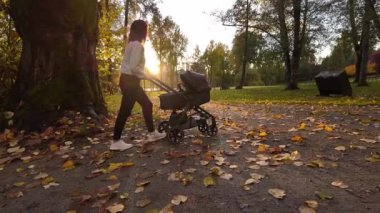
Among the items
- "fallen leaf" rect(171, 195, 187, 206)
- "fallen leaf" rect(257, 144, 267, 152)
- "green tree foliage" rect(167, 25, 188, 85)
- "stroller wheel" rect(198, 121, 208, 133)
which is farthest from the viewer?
→ "green tree foliage" rect(167, 25, 188, 85)

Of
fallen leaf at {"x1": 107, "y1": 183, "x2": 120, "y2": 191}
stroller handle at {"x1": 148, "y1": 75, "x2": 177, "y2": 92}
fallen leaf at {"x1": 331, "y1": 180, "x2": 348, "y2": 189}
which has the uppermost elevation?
stroller handle at {"x1": 148, "y1": 75, "x2": 177, "y2": 92}

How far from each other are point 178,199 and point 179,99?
2733 millimetres

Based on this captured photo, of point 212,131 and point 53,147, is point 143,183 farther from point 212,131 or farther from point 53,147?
point 212,131

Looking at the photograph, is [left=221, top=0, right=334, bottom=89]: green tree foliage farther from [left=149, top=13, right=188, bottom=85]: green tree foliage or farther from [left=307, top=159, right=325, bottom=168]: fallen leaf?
[left=307, top=159, right=325, bottom=168]: fallen leaf

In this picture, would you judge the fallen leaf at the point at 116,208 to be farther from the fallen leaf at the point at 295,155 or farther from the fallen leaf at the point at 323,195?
the fallen leaf at the point at 295,155

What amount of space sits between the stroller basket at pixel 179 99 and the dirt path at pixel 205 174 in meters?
0.72

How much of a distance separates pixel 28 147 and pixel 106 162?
2035 mm

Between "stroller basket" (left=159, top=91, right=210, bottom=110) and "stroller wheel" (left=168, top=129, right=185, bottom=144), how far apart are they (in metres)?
0.44

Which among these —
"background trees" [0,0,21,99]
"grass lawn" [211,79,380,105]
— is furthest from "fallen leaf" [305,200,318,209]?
"background trees" [0,0,21,99]


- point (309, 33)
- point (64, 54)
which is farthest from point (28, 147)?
point (309, 33)

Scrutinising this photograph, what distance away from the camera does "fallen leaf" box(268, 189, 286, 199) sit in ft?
12.3

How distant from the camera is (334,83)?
17000mm

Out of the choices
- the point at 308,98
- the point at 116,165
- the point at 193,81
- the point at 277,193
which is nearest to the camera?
the point at 277,193

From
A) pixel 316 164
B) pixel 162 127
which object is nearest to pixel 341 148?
pixel 316 164
